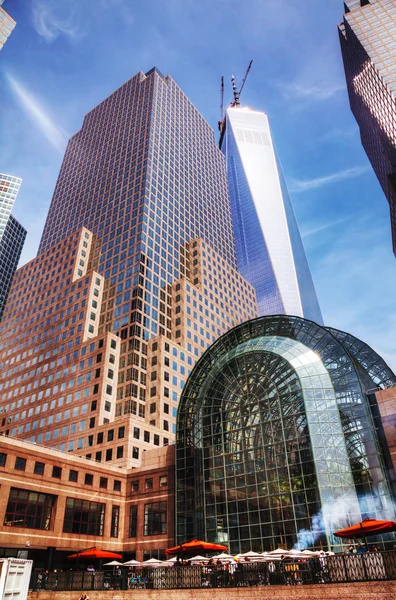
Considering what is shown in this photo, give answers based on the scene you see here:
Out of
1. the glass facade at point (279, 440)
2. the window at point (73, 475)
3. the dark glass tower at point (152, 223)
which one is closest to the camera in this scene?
the glass facade at point (279, 440)

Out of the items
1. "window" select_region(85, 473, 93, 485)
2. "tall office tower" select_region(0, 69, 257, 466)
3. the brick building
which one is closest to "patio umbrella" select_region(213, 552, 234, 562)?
the brick building

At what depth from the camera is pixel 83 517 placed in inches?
2207

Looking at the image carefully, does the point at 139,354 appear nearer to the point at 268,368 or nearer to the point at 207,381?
the point at 207,381

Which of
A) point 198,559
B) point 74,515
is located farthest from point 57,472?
point 198,559

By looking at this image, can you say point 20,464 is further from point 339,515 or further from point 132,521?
point 339,515

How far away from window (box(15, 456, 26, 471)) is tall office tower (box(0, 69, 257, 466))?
25.6m

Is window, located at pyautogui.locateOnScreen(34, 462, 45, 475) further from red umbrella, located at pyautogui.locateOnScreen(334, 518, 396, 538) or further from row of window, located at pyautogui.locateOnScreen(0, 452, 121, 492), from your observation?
red umbrella, located at pyautogui.locateOnScreen(334, 518, 396, 538)

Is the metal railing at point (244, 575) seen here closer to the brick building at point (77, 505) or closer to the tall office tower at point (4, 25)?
the brick building at point (77, 505)

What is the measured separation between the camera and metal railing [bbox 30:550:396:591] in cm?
2405

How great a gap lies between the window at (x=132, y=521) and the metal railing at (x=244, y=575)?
2513cm

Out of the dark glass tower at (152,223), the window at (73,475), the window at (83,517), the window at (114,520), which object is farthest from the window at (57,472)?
the dark glass tower at (152,223)

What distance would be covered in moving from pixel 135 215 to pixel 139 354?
42.1 meters

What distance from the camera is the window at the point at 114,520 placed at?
5921 cm

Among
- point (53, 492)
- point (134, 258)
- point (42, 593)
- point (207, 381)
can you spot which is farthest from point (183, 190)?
point (42, 593)
